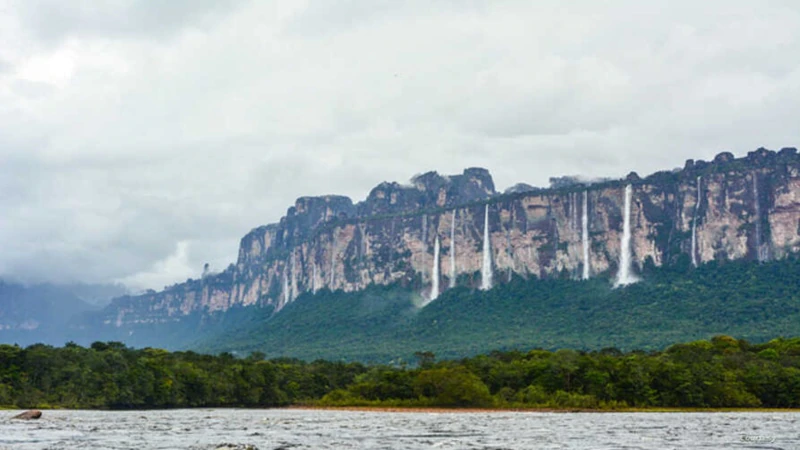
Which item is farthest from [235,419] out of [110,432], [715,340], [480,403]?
[715,340]

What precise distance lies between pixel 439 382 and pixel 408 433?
52.8 metres

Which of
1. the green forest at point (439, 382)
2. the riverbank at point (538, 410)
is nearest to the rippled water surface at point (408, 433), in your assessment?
the riverbank at point (538, 410)

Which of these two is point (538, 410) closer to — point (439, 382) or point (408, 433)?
point (439, 382)

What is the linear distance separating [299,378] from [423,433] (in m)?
81.1

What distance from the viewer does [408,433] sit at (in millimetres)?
74438

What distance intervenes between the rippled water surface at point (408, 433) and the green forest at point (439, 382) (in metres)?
22.4

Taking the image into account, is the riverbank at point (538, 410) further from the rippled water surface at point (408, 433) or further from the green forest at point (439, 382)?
the rippled water surface at point (408, 433)

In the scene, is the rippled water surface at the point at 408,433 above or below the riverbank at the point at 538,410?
below

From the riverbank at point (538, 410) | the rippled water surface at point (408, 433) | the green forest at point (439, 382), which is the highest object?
the green forest at point (439, 382)

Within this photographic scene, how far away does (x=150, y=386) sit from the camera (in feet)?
444

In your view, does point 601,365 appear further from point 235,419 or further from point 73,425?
point 73,425

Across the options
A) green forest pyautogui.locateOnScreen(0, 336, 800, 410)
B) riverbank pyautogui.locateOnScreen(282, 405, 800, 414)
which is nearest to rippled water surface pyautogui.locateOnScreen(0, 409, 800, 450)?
riverbank pyautogui.locateOnScreen(282, 405, 800, 414)

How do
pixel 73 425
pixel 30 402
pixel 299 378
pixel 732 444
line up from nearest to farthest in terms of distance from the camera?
pixel 732 444 < pixel 73 425 < pixel 30 402 < pixel 299 378

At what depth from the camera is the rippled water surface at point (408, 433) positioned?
61281mm
